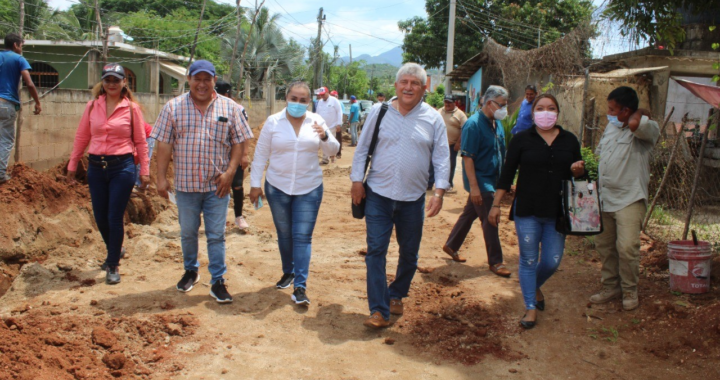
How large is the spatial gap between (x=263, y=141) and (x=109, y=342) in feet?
6.29

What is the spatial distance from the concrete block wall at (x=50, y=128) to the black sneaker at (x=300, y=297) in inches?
210

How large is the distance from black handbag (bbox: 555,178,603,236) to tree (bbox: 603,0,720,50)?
2.06 metres

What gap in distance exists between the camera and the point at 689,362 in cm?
396

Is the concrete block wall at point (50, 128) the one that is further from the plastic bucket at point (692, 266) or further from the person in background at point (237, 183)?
the plastic bucket at point (692, 266)

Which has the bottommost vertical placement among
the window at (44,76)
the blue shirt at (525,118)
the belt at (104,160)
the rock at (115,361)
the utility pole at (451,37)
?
the rock at (115,361)

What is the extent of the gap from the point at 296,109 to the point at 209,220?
1144 millimetres

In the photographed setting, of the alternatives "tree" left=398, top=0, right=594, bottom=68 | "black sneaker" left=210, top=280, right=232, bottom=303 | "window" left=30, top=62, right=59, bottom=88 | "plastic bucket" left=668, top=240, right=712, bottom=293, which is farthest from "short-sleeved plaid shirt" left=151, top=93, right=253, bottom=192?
"tree" left=398, top=0, right=594, bottom=68

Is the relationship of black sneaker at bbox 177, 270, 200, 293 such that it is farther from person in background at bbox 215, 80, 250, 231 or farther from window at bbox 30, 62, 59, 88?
window at bbox 30, 62, 59, 88

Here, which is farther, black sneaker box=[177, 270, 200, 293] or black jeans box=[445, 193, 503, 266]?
black jeans box=[445, 193, 503, 266]

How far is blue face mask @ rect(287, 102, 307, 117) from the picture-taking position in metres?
4.81

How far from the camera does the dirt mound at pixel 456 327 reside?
4.17 meters

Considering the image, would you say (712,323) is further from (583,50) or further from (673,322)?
(583,50)

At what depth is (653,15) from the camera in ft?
19.0

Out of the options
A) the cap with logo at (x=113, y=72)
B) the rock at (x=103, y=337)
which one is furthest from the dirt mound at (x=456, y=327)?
the cap with logo at (x=113, y=72)
